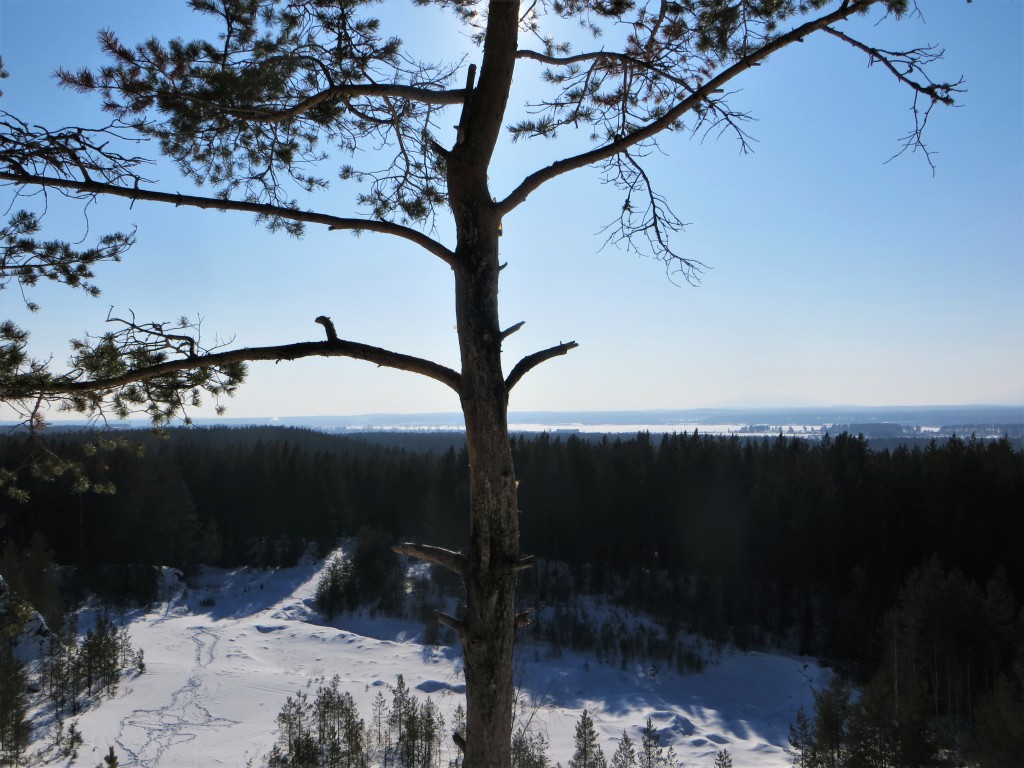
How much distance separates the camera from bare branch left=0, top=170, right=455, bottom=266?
3504mm

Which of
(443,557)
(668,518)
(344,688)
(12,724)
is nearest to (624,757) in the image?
(344,688)

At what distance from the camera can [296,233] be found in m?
4.55

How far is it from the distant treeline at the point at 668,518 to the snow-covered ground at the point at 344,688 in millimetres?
4995

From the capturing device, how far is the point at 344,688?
24109 mm

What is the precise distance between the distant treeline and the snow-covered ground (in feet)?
16.4

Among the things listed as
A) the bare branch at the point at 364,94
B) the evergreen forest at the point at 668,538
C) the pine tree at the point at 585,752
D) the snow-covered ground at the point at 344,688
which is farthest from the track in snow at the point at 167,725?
the bare branch at the point at 364,94

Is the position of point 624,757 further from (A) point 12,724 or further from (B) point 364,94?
(B) point 364,94

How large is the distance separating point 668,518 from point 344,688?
22.5m

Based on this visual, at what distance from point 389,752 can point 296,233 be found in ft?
57.2

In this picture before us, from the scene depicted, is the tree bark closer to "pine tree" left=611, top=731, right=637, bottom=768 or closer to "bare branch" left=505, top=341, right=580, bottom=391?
"bare branch" left=505, top=341, right=580, bottom=391

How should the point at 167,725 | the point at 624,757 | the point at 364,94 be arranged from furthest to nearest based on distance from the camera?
the point at 167,725, the point at 624,757, the point at 364,94

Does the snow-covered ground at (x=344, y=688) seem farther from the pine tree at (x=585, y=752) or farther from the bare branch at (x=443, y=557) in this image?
the bare branch at (x=443, y=557)

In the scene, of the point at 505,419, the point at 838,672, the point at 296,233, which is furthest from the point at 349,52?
the point at 838,672

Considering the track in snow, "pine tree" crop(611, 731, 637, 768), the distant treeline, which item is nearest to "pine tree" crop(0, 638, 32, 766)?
the track in snow
